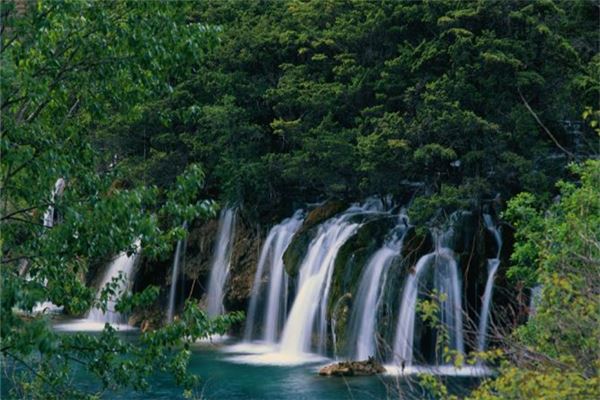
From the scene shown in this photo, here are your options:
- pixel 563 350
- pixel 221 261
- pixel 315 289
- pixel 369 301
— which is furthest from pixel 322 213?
pixel 563 350

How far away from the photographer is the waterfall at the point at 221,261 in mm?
27922

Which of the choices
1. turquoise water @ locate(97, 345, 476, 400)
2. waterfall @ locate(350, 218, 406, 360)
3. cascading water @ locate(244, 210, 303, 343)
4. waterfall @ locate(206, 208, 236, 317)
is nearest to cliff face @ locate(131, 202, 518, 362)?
waterfall @ locate(350, 218, 406, 360)

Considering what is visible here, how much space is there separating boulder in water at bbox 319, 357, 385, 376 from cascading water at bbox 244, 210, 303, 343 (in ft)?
15.8

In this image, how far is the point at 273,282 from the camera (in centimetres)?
2570

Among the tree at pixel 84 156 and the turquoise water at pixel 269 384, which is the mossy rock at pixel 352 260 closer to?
the turquoise water at pixel 269 384

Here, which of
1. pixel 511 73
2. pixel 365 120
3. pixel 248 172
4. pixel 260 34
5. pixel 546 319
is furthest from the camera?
pixel 260 34

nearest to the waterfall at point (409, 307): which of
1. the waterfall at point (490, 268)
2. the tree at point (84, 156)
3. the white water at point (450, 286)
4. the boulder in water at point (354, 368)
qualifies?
the white water at point (450, 286)

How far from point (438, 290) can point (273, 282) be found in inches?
240

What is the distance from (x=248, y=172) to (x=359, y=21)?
561cm

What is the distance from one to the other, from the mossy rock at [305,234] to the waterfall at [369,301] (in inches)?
103

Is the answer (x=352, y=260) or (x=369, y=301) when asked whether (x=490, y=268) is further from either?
(x=352, y=260)

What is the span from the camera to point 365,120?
2484 centimetres

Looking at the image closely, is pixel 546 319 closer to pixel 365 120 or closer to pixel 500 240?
pixel 500 240

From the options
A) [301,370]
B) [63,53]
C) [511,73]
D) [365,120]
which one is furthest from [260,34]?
[63,53]
